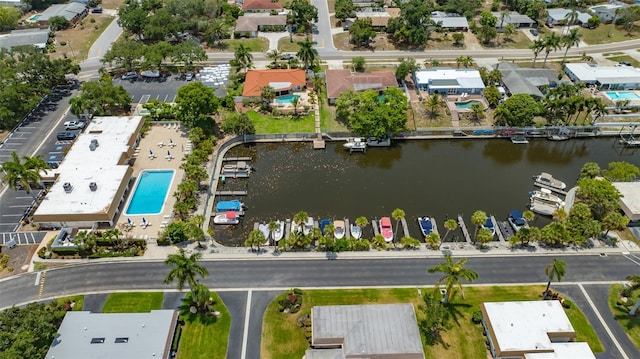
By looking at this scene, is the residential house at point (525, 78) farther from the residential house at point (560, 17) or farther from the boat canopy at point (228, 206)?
the boat canopy at point (228, 206)

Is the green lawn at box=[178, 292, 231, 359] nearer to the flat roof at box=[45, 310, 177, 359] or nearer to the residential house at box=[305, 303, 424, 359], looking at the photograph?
the flat roof at box=[45, 310, 177, 359]

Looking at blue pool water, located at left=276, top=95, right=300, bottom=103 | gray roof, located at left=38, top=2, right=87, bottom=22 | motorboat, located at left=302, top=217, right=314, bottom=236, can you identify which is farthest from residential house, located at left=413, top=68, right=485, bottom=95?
gray roof, located at left=38, top=2, right=87, bottom=22

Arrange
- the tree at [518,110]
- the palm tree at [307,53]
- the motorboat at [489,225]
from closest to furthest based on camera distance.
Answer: the motorboat at [489,225] → the tree at [518,110] → the palm tree at [307,53]

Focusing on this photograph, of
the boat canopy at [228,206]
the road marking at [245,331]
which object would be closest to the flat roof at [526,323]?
the road marking at [245,331]

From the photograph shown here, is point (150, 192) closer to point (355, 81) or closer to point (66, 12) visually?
point (355, 81)

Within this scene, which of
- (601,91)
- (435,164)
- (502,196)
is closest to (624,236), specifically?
(502,196)

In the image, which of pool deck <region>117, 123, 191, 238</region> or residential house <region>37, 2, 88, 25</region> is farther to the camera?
residential house <region>37, 2, 88, 25</region>

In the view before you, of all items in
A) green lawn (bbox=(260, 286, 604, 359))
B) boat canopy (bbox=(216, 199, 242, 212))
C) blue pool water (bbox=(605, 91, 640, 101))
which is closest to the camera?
green lawn (bbox=(260, 286, 604, 359))

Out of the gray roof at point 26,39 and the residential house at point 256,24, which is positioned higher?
the residential house at point 256,24
